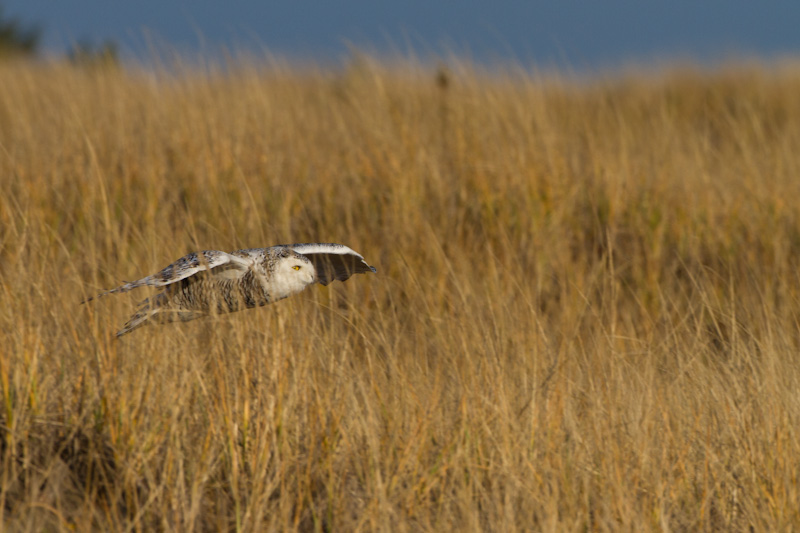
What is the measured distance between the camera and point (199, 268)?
8.80ft

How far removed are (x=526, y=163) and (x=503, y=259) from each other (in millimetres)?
874

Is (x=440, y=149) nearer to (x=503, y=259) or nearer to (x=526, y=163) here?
(x=526, y=163)

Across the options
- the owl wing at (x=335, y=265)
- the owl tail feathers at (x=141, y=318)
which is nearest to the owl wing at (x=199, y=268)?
the owl tail feathers at (x=141, y=318)

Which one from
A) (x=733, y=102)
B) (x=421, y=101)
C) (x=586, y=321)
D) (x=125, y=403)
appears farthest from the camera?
(x=733, y=102)

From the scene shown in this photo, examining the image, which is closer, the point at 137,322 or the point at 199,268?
the point at 199,268

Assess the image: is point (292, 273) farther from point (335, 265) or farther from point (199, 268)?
point (335, 265)

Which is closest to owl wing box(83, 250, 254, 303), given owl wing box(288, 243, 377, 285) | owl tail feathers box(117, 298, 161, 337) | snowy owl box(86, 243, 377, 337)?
snowy owl box(86, 243, 377, 337)

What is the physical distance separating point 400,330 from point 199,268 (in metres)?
1.33

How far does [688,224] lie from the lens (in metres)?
5.05

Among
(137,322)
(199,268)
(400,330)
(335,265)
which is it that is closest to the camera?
(199,268)

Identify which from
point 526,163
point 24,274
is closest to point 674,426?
point 24,274

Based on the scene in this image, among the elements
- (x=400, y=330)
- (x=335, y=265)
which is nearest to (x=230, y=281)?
(x=335, y=265)

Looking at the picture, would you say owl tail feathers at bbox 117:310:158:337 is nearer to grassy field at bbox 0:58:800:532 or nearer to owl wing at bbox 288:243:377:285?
grassy field at bbox 0:58:800:532

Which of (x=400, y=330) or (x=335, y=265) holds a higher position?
(x=335, y=265)
